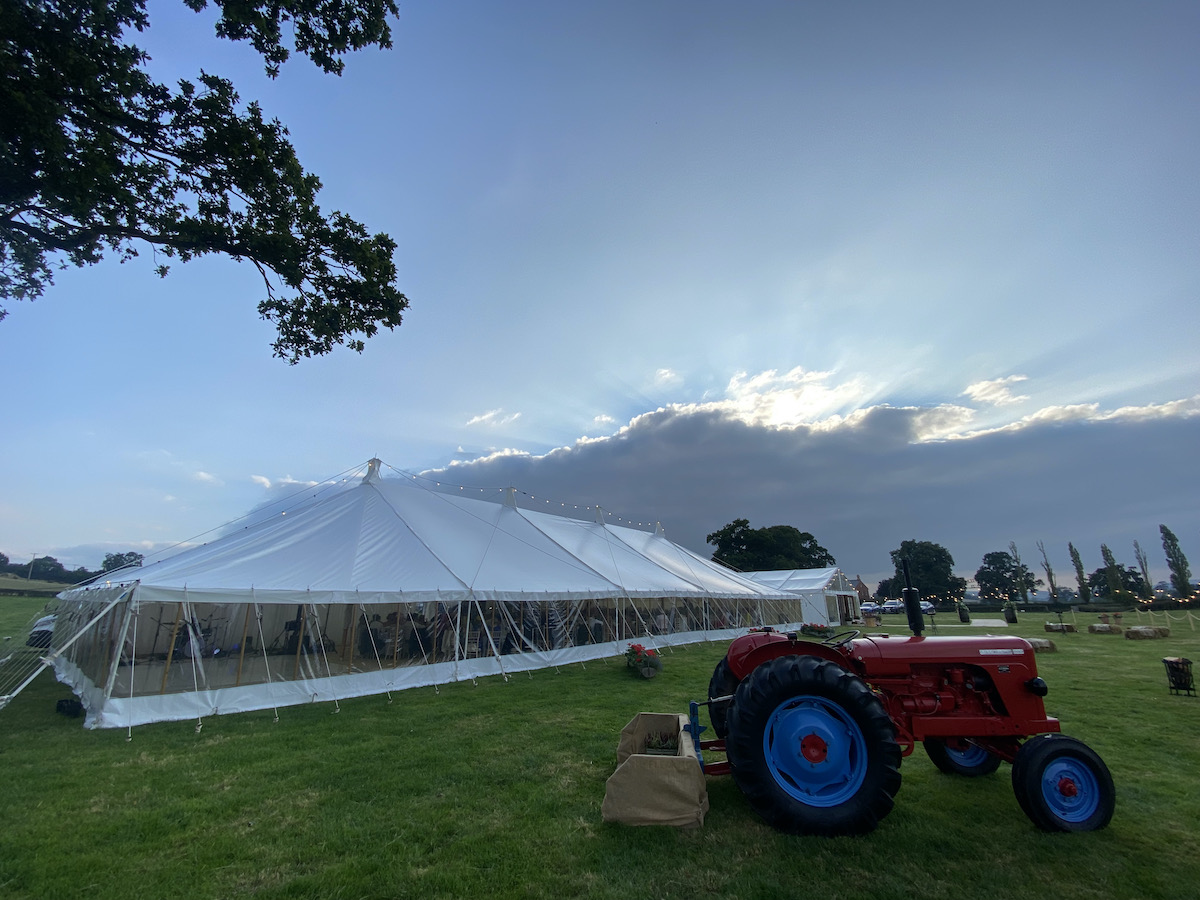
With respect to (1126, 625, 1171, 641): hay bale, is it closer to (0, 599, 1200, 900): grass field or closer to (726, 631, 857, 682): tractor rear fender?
Answer: (0, 599, 1200, 900): grass field

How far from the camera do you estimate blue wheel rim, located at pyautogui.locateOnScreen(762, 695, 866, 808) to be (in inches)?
141

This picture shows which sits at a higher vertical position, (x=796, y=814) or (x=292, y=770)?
(x=796, y=814)

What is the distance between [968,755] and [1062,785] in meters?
1.22

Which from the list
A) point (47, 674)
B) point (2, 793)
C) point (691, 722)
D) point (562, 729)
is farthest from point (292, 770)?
point (47, 674)

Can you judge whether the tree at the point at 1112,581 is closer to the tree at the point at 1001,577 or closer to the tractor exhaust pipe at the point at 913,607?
the tree at the point at 1001,577

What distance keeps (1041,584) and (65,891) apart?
94659 mm

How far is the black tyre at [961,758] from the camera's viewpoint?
181 inches

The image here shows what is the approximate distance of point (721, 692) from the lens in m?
5.06

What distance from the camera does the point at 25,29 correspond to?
18.3ft

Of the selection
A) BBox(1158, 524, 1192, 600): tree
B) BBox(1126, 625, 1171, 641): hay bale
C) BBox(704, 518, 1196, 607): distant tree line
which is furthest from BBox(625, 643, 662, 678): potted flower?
BBox(1158, 524, 1192, 600): tree

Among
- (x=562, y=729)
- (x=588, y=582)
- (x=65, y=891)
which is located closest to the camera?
(x=65, y=891)

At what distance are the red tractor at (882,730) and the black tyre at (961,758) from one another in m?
0.57

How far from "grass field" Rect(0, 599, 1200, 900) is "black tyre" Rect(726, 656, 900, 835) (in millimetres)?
192

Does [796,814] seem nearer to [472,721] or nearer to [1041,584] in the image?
[472,721]
